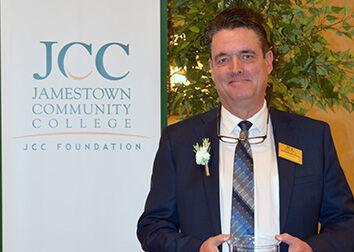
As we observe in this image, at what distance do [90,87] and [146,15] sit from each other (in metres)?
0.44

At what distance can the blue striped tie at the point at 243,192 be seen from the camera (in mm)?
1866

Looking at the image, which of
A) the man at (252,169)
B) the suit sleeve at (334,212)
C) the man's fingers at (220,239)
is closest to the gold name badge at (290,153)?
the man at (252,169)

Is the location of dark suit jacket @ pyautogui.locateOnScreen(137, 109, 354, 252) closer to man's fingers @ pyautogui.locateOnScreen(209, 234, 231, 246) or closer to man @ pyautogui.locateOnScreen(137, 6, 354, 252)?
man @ pyautogui.locateOnScreen(137, 6, 354, 252)

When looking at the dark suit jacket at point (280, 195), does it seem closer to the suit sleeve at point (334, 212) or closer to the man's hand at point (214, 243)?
the suit sleeve at point (334, 212)

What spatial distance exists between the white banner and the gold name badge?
0.72m

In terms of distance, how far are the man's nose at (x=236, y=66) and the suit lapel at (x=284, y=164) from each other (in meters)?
0.27

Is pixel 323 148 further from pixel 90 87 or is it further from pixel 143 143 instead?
pixel 90 87

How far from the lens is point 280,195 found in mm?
1888

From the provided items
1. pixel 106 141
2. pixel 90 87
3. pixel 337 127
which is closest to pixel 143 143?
pixel 106 141

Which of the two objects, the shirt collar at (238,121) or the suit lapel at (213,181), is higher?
the shirt collar at (238,121)

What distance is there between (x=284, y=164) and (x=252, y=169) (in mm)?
123

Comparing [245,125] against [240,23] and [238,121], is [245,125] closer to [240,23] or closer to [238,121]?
[238,121]

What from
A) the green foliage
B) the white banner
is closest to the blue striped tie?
the white banner

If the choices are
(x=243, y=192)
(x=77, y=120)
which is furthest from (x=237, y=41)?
(x=77, y=120)
